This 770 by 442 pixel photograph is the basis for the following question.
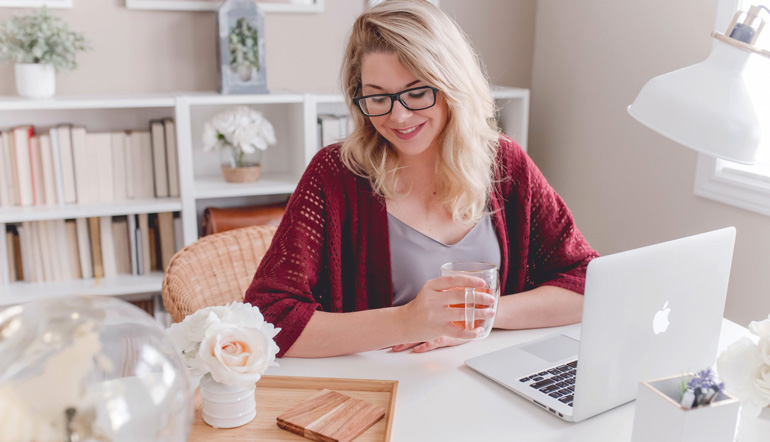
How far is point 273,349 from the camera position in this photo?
97 centimetres

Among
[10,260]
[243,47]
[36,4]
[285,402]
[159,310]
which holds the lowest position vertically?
[159,310]

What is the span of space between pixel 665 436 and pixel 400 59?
3.07 ft

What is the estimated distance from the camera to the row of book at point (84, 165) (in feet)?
7.84

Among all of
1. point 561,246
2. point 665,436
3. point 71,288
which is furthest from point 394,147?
point 71,288

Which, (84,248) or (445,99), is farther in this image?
(84,248)

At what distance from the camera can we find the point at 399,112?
1417 mm

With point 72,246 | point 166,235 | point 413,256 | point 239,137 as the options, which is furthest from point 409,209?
point 72,246

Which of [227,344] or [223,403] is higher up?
[227,344]

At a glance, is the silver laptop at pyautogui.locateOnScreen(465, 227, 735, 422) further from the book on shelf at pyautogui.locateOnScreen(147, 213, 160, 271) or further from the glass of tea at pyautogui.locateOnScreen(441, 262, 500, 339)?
the book on shelf at pyautogui.locateOnScreen(147, 213, 160, 271)

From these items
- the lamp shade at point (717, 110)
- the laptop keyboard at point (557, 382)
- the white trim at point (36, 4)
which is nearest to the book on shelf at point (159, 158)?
the white trim at point (36, 4)

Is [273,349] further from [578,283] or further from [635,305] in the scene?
[578,283]

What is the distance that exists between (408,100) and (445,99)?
0.10m

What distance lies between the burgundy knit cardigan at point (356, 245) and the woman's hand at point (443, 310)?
25cm

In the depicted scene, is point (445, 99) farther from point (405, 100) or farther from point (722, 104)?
point (722, 104)
